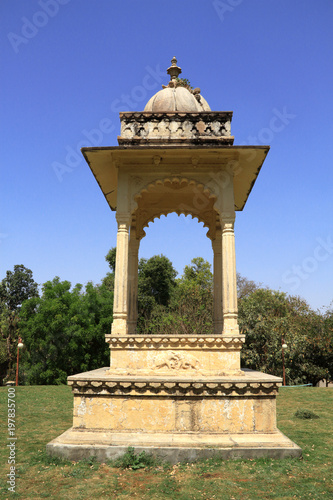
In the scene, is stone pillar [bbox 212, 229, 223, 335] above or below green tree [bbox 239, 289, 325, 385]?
above

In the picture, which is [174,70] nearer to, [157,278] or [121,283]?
[121,283]

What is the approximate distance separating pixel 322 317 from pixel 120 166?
76.0 feet

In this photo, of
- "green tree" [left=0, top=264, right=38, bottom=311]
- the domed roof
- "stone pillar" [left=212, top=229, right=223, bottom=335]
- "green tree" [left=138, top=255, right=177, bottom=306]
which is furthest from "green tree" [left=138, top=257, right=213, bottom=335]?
"green tree" [left=0, top=264, right=38, bottom=311]

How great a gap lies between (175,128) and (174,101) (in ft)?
4.51

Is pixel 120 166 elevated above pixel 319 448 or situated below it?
above

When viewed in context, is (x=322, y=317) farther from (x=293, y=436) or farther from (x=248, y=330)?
(x=293, y=436)

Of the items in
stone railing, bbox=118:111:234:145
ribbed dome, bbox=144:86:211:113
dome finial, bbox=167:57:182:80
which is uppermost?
dome finial, bbox=167:57:182:80

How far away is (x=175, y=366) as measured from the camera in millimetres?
6801

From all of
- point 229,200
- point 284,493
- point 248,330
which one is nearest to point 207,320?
point 248,330

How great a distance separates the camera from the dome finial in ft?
31.3

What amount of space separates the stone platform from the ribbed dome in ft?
19.5

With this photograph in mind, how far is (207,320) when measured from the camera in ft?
88.7

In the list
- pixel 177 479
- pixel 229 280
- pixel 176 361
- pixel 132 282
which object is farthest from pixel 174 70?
pixel 177 479

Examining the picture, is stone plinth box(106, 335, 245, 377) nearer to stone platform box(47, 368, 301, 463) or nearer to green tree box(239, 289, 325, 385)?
stone platform box(47, 368, 301, 463)
